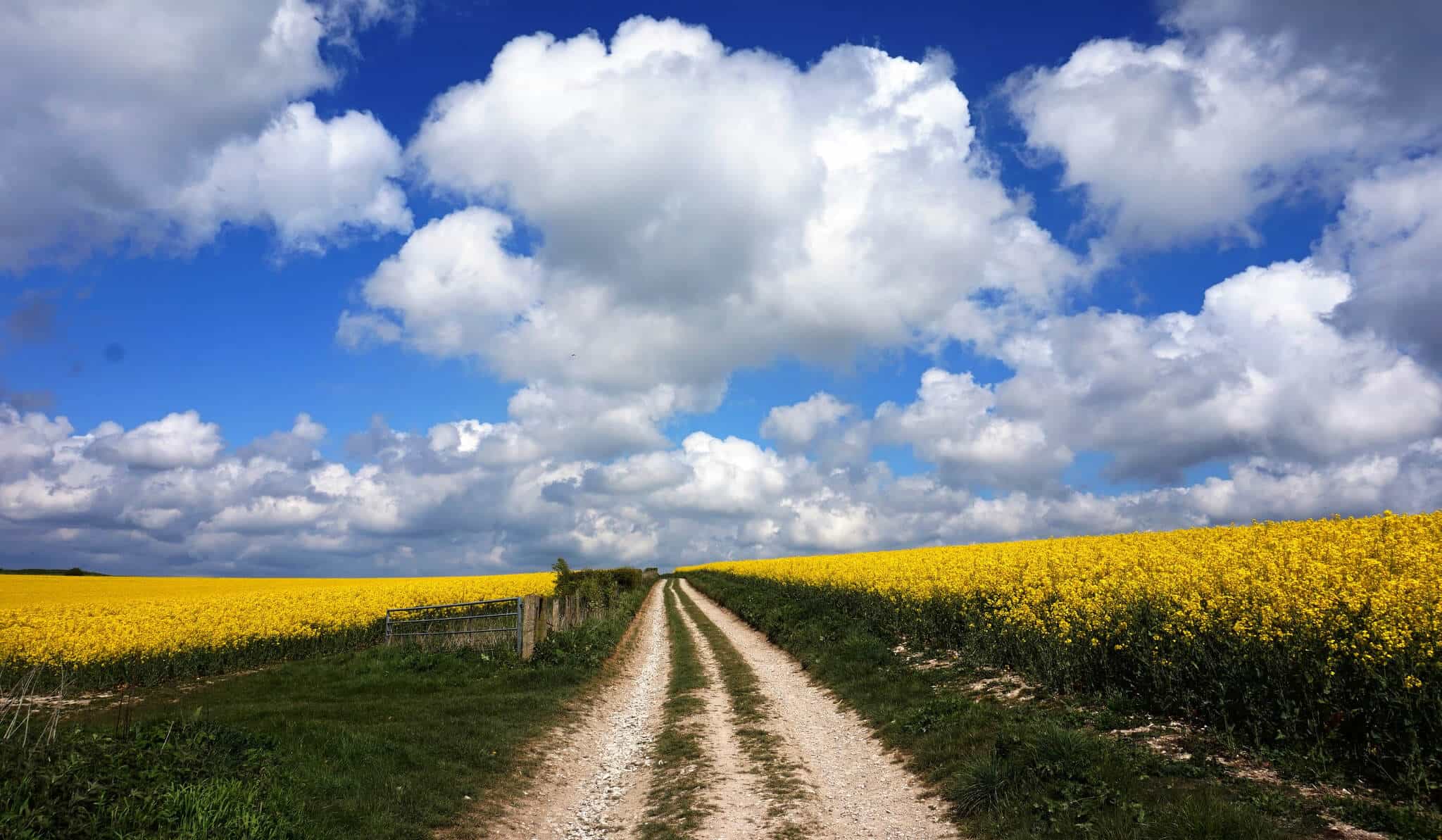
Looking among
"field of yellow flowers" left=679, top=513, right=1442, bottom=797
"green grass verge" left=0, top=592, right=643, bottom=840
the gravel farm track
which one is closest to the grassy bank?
the gravel farm track

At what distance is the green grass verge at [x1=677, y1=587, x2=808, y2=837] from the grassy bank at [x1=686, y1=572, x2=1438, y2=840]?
6.04ft

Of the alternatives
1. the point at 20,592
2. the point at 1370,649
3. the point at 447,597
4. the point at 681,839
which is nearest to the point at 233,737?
the point at 681,839

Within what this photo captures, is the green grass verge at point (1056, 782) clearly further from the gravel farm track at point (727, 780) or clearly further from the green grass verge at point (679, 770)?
the green grass verge at point (679, 770)

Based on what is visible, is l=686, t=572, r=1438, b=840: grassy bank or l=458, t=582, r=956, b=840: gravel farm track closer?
l=686, t=572, r=1438, b=840: grassy bank

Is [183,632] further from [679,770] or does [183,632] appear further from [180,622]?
[679,770]

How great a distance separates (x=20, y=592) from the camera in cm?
4141

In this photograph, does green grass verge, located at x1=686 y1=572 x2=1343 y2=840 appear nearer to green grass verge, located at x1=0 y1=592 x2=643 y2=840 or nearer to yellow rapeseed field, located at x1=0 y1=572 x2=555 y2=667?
green grass verge, located at x1=0 y1=592 x2=643 y2=840

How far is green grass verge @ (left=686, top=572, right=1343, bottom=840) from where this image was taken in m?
6.54

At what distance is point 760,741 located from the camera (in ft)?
40.9

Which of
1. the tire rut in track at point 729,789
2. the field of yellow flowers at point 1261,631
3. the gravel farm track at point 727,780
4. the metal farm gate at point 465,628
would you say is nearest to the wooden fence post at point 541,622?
the metal farm gate at point 465,628

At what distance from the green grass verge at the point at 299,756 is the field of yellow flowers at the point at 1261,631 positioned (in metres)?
9.50

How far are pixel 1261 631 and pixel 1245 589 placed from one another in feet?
4.84

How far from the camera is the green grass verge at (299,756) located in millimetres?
6098

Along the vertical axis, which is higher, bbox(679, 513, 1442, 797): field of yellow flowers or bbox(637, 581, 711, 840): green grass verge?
bbox(679, 513, 1442, 797): field of yellow flowers
